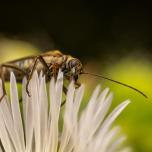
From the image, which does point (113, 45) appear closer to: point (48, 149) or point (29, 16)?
point (29, 16)

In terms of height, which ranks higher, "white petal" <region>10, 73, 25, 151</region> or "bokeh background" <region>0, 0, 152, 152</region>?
"white petal" <region>10, 73, 25, 151</region>

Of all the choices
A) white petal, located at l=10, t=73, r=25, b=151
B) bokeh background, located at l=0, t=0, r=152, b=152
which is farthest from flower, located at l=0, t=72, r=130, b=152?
bokeh background, located at l=0, t=0, r=152, b=152

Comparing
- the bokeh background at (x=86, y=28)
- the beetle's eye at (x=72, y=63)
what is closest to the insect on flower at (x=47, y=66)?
the beetle's eye at (x=72, y=63)

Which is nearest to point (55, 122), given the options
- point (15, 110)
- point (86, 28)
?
point (15, 110)

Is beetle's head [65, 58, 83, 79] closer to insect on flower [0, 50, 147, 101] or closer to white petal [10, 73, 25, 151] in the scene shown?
insect on flower [0, 50, 147, 101]

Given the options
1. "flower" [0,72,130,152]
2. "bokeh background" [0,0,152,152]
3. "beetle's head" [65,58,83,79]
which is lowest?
"bokeh background" [0,0,152,152]

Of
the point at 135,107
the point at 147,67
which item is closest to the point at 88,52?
the point at 147,67

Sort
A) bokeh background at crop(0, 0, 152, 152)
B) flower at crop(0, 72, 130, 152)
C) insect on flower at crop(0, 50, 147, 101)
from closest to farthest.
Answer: flower at crop(0, 72, 130, 152), insect on flower at crop(0, 50, 147, 101), bokeh background at crop(0, 0, 152, 152)

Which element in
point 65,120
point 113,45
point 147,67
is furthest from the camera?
point 113,45

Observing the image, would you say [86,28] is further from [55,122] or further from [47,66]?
[55,122]
